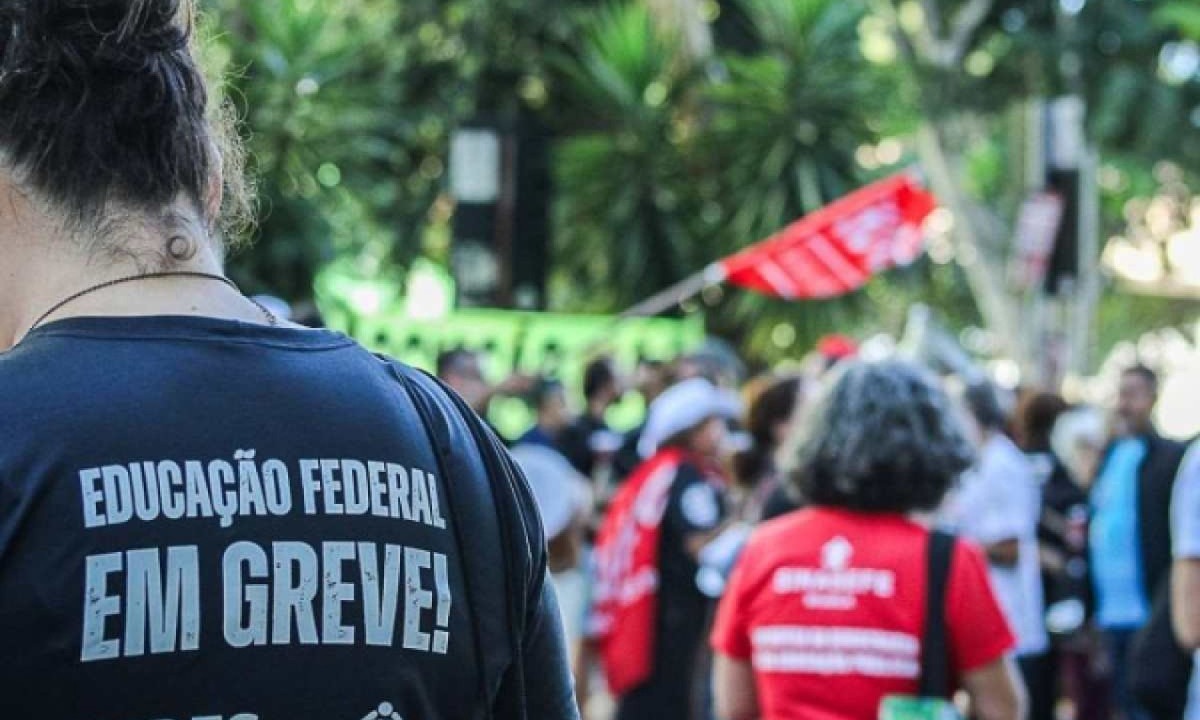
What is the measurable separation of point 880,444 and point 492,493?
2.40 m

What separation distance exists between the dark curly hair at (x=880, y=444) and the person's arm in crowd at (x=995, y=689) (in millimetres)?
396

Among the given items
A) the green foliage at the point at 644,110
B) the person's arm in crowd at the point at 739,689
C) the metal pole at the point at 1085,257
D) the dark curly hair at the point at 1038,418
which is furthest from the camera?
the metal pole at the point at 1085,257

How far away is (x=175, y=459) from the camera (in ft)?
6.41

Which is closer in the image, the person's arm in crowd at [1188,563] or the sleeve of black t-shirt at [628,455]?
the person's arm in crowd at [1188,563]

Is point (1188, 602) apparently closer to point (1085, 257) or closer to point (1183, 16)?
point (1183, 16)

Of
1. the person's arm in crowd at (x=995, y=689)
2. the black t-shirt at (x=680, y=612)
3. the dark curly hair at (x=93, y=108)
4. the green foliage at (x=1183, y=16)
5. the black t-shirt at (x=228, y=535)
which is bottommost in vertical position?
the black t-shirt at (x=680, y=612)

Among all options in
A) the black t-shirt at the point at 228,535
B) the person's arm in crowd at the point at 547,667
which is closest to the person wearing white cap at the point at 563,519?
the person's arm in crowd at the point at 547,667

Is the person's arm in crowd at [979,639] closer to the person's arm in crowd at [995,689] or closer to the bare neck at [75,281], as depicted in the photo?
the person's arm in crowd at [995,689]

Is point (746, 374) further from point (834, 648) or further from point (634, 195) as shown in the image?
point (834, 648)

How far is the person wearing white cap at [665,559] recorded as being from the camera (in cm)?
770

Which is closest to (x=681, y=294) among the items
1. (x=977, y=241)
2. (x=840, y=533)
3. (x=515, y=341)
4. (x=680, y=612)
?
(x=515, y=341)

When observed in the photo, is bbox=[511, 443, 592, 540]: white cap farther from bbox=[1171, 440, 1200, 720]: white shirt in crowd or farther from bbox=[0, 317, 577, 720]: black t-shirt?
bbox=[0, 317, 577, 720]: black t-shirt

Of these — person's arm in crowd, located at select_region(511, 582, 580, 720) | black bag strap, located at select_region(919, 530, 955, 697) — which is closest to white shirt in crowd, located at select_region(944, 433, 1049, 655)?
black bag strap, located at select_region(919, 530, 955, 697)

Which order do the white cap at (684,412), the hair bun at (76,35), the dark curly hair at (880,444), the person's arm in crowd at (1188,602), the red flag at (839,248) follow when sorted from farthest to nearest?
the red flag at (839,248)
the white cap at (684,412)
the person's arm in crowd at (1188,602)
the dark curly hair at (880,444)
the hair bun at (76,35)
